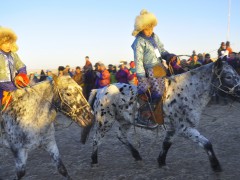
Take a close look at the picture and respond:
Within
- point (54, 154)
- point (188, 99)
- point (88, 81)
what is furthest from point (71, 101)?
point (88, 81)

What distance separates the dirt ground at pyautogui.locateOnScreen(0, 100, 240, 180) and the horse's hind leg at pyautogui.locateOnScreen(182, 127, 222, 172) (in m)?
0.16

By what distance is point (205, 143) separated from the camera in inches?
199

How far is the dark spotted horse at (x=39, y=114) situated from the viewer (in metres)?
4.58

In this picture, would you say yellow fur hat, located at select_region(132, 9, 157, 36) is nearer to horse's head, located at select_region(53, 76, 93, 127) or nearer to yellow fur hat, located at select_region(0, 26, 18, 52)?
horse's head, located at select_region(53, 76, 93, 127)

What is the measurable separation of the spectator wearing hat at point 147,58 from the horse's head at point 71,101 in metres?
1.50

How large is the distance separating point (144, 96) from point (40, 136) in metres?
2.17

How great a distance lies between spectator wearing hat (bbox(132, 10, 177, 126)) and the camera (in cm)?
573

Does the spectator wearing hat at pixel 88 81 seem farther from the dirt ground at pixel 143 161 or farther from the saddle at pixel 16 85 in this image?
the saddle at pixel 16 85

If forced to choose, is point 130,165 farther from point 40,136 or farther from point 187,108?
point 40,136

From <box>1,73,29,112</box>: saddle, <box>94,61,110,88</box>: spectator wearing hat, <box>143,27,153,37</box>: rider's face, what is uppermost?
<box>143,27,153,37</box>: rider's face

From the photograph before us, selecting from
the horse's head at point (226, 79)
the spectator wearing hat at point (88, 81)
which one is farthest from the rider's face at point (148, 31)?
the spectator wearing hat at point (88, 81)

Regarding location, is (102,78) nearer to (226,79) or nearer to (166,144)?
(166,144)

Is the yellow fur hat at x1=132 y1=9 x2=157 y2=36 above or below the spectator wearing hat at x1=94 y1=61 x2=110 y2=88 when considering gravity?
above

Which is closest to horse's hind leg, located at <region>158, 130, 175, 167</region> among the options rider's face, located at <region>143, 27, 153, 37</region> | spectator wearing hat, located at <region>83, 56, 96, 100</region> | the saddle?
rider's face, located at <region>143, 27, 153, 37</region>
